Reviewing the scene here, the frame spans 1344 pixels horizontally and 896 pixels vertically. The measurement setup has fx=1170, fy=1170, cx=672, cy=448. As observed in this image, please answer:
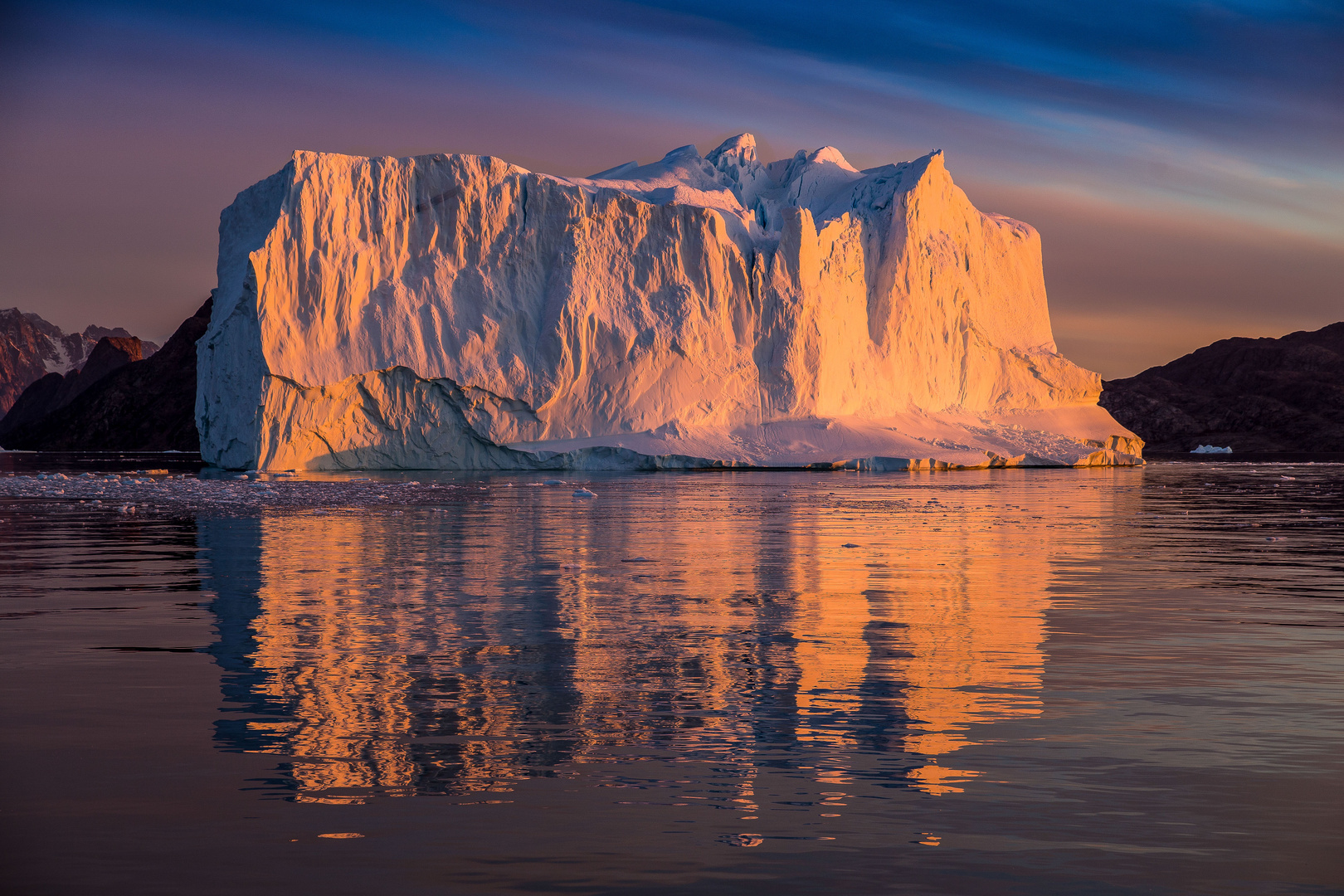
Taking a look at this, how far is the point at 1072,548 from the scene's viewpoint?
13398mm

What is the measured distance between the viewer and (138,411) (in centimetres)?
10169

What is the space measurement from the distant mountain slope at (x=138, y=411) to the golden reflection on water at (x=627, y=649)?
8899 centimetres

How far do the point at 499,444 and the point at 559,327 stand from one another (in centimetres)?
413

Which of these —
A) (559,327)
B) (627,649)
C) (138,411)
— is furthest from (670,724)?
(138,411)

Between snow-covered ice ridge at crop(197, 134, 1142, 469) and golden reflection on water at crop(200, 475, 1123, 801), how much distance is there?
64.2 ft

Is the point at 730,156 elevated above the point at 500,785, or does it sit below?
above

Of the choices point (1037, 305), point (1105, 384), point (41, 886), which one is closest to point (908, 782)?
point (41, 886)

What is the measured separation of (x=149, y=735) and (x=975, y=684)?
13.0 ft

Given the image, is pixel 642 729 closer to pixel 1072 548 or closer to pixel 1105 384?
pixel 1072 548

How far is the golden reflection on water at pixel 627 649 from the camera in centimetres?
480

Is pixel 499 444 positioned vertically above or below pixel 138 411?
below

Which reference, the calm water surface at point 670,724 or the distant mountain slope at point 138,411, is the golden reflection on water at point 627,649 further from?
the distant mountain slope at point 138,411

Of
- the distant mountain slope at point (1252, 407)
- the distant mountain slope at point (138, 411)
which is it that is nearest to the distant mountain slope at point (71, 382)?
the distant mountain slope at point (138, 411)

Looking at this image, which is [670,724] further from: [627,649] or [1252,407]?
[1252,407]
